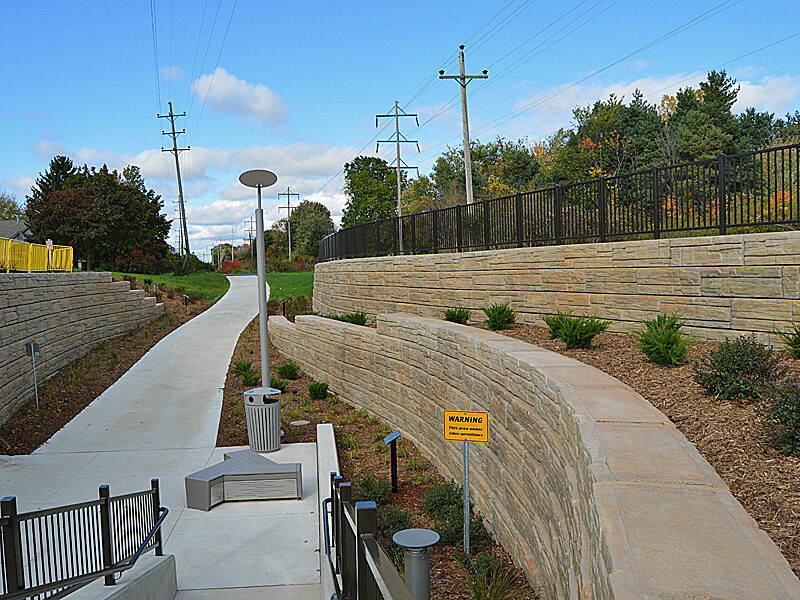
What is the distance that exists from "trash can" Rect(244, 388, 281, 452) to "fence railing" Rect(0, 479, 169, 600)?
4.19 meters

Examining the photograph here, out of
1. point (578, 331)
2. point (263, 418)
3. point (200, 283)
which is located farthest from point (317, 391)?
point (200, 283)

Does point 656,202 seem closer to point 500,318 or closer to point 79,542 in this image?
point 500,318

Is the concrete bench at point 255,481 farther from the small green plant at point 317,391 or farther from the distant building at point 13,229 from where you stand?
the distant building at point 13,229

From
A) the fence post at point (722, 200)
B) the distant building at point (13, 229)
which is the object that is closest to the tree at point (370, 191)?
the distant building at point (13, 229)

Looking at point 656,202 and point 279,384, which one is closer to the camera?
point 656,202

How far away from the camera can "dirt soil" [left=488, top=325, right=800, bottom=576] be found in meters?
3.67

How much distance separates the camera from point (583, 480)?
13.4 feet

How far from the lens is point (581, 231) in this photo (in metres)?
11.1

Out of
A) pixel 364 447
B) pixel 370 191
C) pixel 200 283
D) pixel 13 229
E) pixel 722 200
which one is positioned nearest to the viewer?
pixel 722 200

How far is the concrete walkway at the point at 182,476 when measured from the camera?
7035mm

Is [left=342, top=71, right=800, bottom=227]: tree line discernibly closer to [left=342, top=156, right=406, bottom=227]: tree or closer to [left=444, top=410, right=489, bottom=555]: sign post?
[left=342, top=156, right=406, bottom=227]: tree

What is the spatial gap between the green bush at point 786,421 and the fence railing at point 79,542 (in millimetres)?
5323

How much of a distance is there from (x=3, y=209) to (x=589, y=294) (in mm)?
79110

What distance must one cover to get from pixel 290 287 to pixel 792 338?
3579cm
